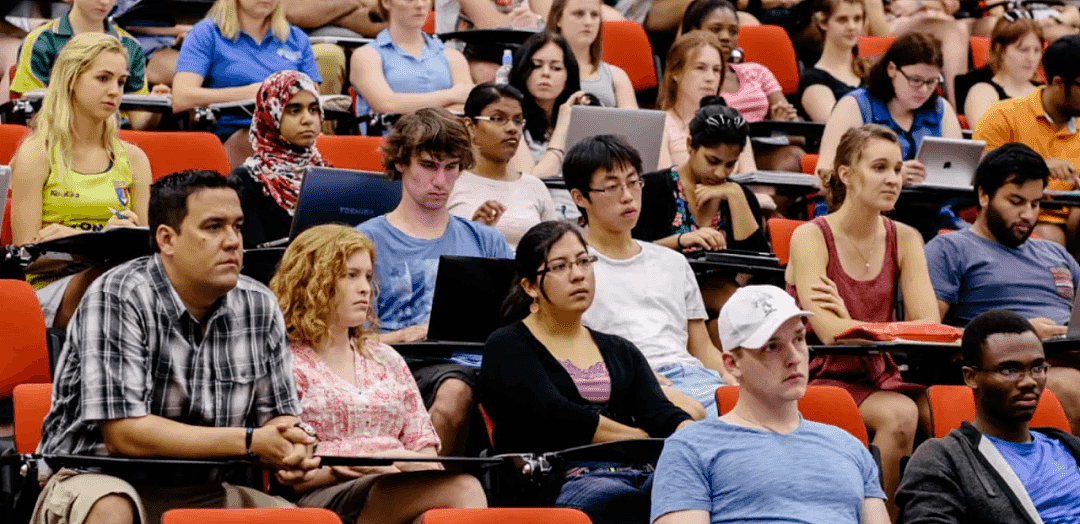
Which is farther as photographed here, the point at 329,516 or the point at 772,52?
the point at 772,52

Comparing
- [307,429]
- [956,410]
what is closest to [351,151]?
[956,410]

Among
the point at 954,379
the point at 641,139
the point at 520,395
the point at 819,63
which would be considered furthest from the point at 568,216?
the point at 819,63

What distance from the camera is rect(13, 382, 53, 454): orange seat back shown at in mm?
3520

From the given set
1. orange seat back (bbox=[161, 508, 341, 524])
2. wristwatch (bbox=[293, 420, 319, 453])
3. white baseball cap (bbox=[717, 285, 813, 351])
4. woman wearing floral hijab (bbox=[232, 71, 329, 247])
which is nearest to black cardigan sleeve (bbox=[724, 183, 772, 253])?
woman wearing floral hijab (bbox=[232, 71, 329, 247])

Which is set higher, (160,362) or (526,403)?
(160,362)

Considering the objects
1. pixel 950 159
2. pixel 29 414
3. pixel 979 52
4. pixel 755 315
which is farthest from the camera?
pixel 979 52

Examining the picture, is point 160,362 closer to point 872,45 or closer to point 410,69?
point 410,69

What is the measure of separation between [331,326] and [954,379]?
190cm

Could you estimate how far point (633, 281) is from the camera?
4625 mm

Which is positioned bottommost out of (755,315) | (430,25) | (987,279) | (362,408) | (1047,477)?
(1047,477)

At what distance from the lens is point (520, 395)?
3.88m

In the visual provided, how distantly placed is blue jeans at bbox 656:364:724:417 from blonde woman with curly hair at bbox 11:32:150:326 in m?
1.66

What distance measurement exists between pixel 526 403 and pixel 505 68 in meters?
2.73

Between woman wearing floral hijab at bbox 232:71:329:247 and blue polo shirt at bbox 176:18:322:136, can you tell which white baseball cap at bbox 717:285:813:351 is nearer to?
→ woman wearing floral hijab at bbox 232:71:329:247
